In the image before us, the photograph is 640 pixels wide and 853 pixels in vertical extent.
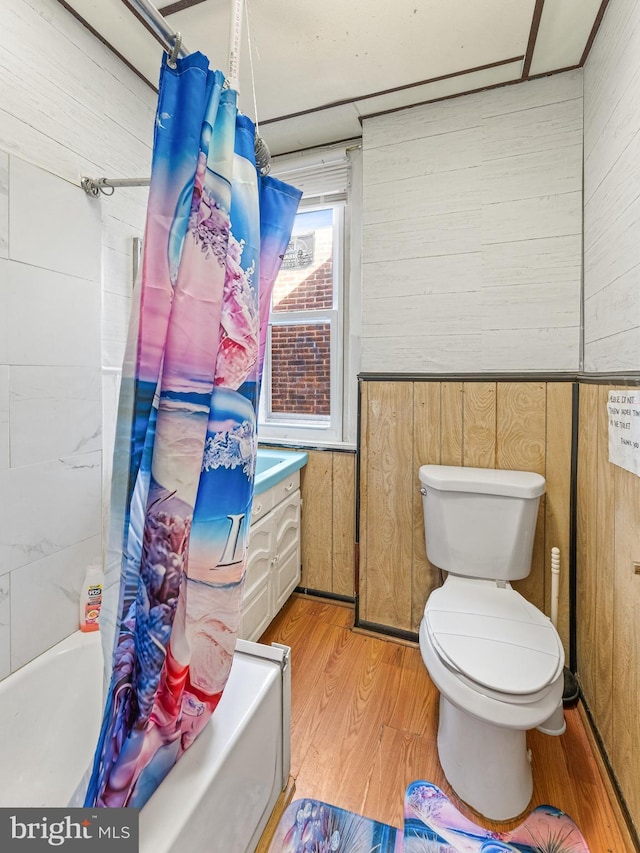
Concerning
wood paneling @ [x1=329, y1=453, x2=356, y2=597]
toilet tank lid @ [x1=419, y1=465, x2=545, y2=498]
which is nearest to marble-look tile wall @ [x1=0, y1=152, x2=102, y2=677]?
wood paneling @ [x1=329, y1=453, x2=356, y2=597]

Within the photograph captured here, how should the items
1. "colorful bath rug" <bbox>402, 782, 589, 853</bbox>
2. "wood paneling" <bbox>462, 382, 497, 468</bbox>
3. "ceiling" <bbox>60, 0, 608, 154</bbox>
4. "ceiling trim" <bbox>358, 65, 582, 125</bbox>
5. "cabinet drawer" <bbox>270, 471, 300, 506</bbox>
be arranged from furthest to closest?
1. "cabinet drawer" <bbox>270, 471, 300, 506</bbox>
2. "wood paneling" <bbox>462, 382, 497, 468</bbox>
3. "ceiling trim" <bbox>358, 65, 582, 125</bbox>
4. "ceiling" <bbox>60, 0, 608, 154</bbox>
5. "colorful bath rug" <bbox>402, 782, 589, 853</bbox>

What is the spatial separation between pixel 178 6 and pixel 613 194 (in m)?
1.49

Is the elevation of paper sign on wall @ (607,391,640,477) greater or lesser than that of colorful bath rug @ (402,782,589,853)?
greater

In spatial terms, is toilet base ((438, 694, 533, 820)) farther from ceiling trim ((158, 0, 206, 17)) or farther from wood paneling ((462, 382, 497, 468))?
ceiling trim ((158, 0, 206, 17))

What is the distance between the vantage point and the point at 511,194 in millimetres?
1643

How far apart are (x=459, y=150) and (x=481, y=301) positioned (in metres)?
0.65

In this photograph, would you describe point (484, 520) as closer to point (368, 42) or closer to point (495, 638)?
point (495, 638)

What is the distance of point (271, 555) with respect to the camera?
5.86 feet

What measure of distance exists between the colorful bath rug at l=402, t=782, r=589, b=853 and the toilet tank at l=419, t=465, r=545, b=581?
2.22 ft

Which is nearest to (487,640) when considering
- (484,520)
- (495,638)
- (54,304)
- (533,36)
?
(495,638)

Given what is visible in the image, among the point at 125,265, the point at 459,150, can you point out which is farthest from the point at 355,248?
the point at 125,265

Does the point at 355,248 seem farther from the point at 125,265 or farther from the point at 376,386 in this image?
the point at 125,265

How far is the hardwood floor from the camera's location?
117 cm

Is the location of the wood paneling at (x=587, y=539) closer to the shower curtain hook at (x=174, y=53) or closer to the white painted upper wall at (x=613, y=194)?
the white painted upper wall at (x=613, y=194)
